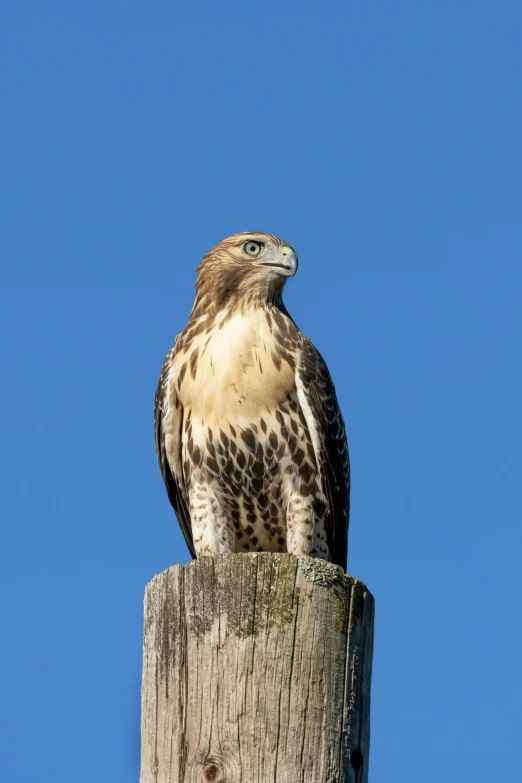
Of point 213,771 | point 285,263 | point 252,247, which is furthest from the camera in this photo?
point 252,247

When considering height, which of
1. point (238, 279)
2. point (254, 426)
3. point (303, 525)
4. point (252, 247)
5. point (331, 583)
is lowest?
point (331, 583)

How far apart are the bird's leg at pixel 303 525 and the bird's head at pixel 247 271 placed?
4.16 ft

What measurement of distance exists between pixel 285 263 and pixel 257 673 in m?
3.68

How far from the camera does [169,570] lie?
421 cm

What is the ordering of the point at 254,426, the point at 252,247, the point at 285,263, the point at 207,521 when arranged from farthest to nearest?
the point at 252,247 < the point at 285,263 < the point at 207,521 < the point at 254,426

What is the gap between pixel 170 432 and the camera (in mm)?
7000

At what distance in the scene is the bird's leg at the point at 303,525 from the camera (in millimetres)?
6758

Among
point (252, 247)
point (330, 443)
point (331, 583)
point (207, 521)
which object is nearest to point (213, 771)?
point (331, 583)

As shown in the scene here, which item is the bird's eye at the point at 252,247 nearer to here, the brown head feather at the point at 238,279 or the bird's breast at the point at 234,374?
the brown head feather at the point at 238,279

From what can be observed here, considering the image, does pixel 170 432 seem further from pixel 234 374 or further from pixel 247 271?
pixel 247 271

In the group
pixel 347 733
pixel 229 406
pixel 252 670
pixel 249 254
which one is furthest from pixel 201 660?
pixel 249 254

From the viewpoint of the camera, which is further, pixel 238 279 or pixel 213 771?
pixel 238 279

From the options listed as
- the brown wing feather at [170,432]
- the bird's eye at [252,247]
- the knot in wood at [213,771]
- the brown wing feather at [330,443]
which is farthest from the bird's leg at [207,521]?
the knot in wood at [213,771]

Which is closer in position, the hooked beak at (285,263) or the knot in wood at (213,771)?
the knot in wood at (213,771)
